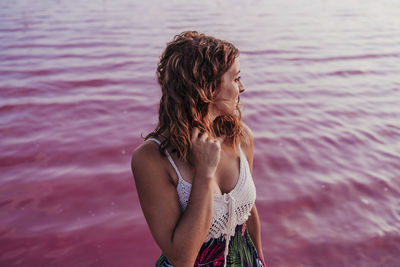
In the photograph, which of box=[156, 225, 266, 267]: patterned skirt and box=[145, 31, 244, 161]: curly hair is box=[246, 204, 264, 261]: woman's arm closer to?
box=[156, 225, 266, 267]: patterned skirt

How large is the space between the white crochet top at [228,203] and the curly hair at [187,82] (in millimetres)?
104

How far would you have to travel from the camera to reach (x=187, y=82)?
159cm

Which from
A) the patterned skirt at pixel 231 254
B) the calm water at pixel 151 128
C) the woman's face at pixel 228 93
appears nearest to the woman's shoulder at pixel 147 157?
the woman's face at pixel 228 93

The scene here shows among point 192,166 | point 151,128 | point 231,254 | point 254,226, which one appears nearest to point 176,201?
point 192,166

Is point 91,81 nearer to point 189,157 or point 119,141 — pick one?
point 119,141

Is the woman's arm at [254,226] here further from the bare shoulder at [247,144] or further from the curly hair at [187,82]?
the curly hair at [187,82]

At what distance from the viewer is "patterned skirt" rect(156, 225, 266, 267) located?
69.7 inches

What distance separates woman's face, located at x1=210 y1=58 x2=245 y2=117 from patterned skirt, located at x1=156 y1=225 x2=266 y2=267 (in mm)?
656

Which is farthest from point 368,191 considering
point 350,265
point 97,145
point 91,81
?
point 91,81

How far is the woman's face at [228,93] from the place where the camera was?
172 centimetres

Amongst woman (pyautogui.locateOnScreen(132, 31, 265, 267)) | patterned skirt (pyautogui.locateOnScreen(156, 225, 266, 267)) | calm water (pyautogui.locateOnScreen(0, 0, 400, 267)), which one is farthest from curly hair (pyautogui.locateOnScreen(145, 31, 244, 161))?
calm water (pyautogui.locateOnScreen(0, 0, 400, 267))

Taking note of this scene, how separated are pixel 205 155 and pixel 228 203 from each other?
312mm

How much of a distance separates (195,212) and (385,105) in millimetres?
5564

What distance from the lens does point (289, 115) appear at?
5500 mm
